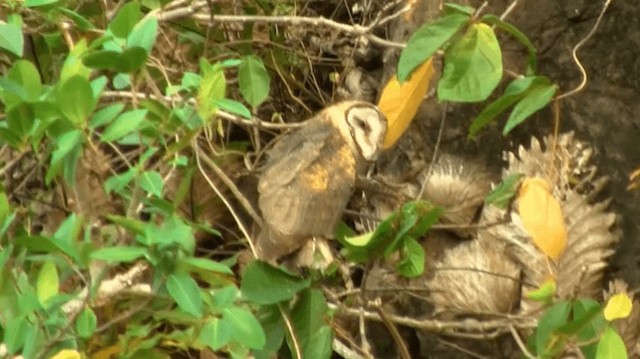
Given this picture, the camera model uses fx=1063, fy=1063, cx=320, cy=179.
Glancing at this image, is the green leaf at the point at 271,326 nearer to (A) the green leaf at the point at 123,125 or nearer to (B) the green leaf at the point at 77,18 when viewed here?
(A) the green leaf at the point at 123,125

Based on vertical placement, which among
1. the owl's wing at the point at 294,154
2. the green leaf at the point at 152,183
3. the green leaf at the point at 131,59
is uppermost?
the green leaf at the point at 131,59

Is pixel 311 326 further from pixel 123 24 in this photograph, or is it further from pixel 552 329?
pixel 123 24

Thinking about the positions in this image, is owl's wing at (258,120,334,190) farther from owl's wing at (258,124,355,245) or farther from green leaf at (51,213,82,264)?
green leaf at (51,213,82,264)

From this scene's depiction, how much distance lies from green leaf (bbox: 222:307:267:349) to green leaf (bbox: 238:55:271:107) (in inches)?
14.9

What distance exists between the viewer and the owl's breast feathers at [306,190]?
1.09 metres

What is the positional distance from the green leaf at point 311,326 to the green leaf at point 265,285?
27mm

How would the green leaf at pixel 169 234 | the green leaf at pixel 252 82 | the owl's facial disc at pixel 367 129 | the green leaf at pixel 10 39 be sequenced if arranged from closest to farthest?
the green leaf at pixel 169 234
the green leaf at pixel 10 39
the owl's facial disc at pixel 367 129
the green leaf at pixel 252 82

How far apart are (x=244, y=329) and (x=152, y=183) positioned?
0.54 feet

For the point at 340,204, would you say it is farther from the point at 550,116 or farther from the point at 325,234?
the point at 550,116

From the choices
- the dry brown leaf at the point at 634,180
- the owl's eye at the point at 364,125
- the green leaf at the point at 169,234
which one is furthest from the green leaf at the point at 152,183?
the dry brown leaf at the point at 634,180

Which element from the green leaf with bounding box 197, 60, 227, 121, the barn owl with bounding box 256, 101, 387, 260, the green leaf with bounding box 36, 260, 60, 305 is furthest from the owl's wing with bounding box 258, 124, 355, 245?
the green leaf with bounding box 36, 260, 60, 305

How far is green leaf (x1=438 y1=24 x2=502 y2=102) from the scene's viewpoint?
3.28ft

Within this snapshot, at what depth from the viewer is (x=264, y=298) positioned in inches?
41.1

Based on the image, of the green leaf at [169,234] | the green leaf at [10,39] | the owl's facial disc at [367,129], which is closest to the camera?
the green leaf at [169,234]
